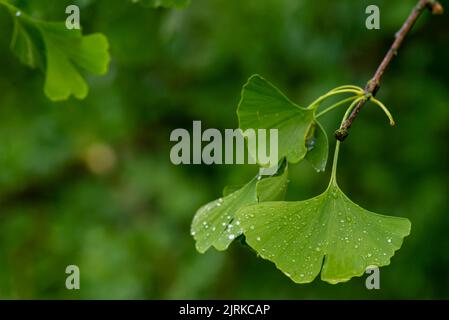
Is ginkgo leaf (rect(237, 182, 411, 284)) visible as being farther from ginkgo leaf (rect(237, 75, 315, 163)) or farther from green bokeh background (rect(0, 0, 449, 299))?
green bokeh background (rect(0, 0, 449, 299))

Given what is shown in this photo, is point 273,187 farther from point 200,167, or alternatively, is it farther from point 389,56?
point 200,167

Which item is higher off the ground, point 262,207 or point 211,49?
point 211,49

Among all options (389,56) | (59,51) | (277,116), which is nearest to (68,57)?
(59,51)

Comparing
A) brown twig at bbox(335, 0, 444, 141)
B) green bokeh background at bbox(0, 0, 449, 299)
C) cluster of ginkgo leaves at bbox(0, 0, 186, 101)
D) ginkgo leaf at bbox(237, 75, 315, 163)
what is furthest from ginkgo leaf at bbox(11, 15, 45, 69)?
green bokeh background at bbox(0, 0, 449, 299)

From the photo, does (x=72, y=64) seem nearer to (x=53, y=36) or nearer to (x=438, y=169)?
(x=53, y=36)

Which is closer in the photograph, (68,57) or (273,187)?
(273,187)
